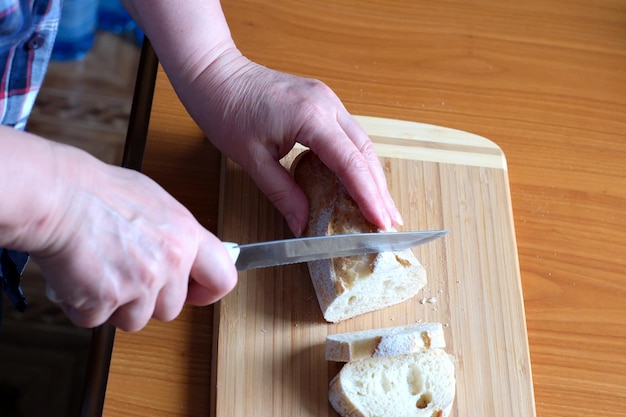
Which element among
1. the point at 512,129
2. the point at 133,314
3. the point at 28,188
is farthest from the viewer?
the point at 512,129

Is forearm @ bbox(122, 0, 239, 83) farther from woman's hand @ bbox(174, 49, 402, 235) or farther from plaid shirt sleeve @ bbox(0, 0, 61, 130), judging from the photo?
plaid shirt sleeve @ bbox(0, 0, 61, 130)

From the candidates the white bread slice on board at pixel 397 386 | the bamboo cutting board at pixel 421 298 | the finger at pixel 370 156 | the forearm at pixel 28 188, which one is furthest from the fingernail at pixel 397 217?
the forearm at pixel 28 188

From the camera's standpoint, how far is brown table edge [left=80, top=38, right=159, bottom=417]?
Result: 1158 millimetres

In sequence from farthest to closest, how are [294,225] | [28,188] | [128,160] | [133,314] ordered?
[128,160], [294,225], [133,314], [28,188]

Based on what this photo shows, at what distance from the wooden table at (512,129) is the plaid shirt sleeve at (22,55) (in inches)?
11.0

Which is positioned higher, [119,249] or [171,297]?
[119,249]

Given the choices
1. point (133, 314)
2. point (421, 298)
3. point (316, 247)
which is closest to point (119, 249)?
point (133, 314)

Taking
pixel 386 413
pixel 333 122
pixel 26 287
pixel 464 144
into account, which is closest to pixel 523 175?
pixel 464 144

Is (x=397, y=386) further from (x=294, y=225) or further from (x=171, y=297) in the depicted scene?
(x=171, y=297)

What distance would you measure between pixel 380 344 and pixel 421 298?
0.17 meters

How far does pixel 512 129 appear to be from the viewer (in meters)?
1.55

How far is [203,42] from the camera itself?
4.08 ft

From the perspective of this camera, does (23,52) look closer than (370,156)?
Yes

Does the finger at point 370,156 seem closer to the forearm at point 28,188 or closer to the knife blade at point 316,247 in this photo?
the knife blade at point 316,247
